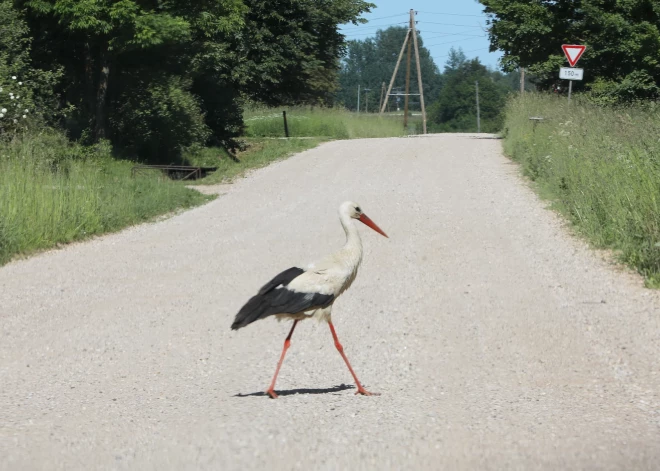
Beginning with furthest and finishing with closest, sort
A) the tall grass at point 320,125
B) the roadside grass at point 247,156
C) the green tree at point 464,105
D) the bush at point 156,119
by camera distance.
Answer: the green tree at point 464,105 < the tall grass at point 320,125 < the bush at point 156,119 < the roadside grass at point 247,156

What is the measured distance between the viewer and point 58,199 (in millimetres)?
16266

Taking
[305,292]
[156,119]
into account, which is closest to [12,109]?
[156,119]

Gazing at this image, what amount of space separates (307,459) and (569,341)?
398cm

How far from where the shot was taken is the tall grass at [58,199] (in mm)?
14962

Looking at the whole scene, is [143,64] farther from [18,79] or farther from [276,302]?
[276,302]

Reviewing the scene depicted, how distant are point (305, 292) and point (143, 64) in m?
23.0

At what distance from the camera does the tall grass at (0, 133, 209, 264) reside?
15.0m

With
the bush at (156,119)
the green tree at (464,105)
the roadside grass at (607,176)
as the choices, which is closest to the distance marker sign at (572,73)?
the roadside grass at (607,176)

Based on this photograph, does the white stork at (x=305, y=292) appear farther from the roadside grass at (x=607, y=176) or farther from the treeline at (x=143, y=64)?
the treeline at (x=143, y=64)

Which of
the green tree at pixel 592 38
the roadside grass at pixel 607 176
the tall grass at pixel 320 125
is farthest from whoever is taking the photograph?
the tall grass at pixel 320 125

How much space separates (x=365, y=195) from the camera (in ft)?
68.2

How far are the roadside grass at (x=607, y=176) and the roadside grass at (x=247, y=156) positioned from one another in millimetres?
8373

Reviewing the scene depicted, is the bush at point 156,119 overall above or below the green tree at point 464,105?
above

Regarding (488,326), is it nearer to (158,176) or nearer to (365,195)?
(365,195)
